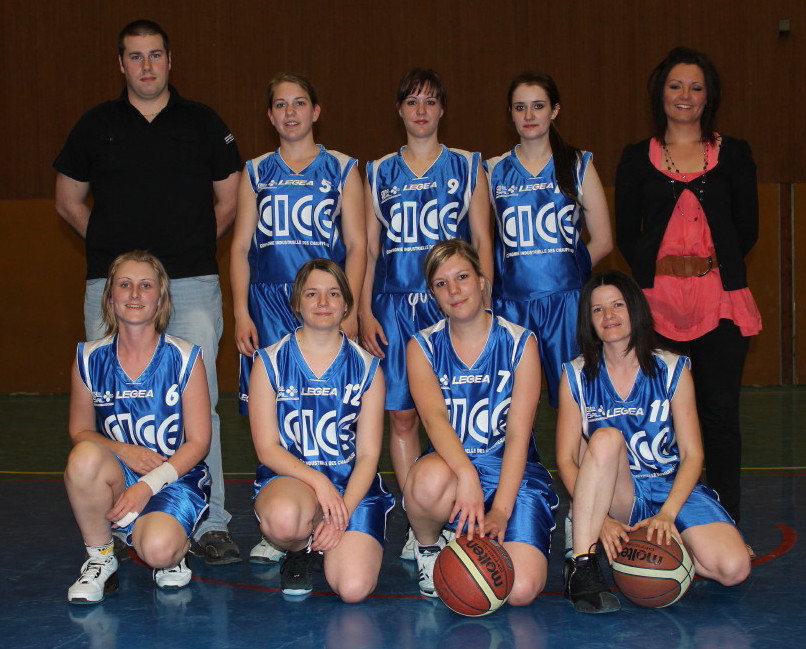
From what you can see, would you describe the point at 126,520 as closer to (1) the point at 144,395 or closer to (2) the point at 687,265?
(1) the point at 144,395

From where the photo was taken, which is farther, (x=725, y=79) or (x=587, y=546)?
(x=725, y=79)

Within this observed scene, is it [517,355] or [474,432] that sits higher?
[517,355]

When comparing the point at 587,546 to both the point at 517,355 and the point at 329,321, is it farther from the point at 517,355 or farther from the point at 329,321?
the point at 329,321

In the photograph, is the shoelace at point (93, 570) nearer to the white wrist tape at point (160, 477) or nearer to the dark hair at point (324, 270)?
the white wrist tape at point (160, 477)

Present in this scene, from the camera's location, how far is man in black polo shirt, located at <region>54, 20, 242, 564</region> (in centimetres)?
372

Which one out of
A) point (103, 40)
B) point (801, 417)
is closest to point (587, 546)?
point (801, 417)

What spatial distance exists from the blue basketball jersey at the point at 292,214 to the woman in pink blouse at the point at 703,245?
1185 millimetres

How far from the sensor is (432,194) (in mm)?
3861

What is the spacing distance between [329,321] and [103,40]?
6281mm

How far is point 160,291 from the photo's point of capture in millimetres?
3455

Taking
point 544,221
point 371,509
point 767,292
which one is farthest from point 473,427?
point 767,292

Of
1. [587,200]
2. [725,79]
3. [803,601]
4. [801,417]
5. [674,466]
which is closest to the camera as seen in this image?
[803,601]

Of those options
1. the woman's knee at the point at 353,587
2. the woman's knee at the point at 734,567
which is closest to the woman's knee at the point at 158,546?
the woman's knee at the point at 353,587

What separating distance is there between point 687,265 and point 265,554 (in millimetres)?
1854
